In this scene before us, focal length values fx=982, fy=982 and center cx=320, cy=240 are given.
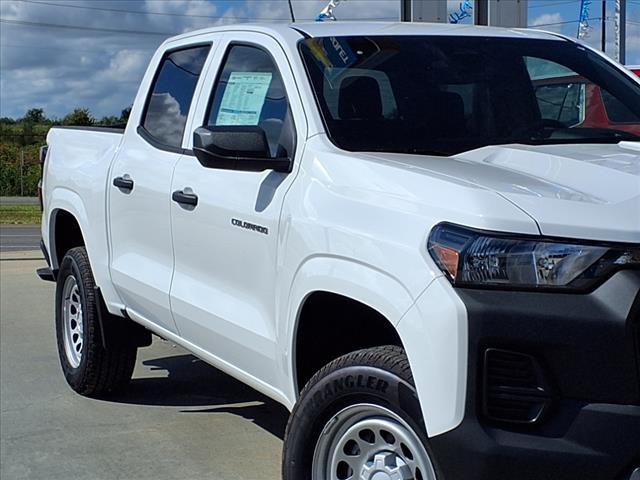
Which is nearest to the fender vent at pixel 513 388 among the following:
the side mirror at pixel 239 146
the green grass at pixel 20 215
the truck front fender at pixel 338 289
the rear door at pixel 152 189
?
the truck front fender at pixel 338 289

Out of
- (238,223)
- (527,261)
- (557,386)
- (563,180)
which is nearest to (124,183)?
(238,223)

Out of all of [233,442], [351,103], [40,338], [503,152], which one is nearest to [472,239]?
[503,152]

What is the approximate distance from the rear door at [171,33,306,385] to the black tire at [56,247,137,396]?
4.25 feet

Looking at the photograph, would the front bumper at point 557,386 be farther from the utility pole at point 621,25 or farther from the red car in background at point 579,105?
the utility pole at point 621,25

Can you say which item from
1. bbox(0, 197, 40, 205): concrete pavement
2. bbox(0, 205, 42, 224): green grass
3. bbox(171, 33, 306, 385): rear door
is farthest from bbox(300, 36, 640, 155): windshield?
bbox(0, 197, 40, 205): concrete pavement

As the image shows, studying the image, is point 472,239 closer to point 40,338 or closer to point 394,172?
point 394,172

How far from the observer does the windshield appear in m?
3.98

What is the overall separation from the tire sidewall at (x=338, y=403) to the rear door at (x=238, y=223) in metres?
0.51

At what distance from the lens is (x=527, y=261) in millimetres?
2785

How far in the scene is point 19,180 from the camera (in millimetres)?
46781

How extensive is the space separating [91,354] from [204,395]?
0.80 meters

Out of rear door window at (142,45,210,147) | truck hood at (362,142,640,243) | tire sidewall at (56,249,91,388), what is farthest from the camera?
tire sidewall at (56,249,91,388)

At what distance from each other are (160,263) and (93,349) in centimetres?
126

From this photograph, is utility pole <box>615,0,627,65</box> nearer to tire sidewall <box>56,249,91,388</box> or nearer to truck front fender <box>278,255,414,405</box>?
tire sidewall <box>56,249,91,388</box>
